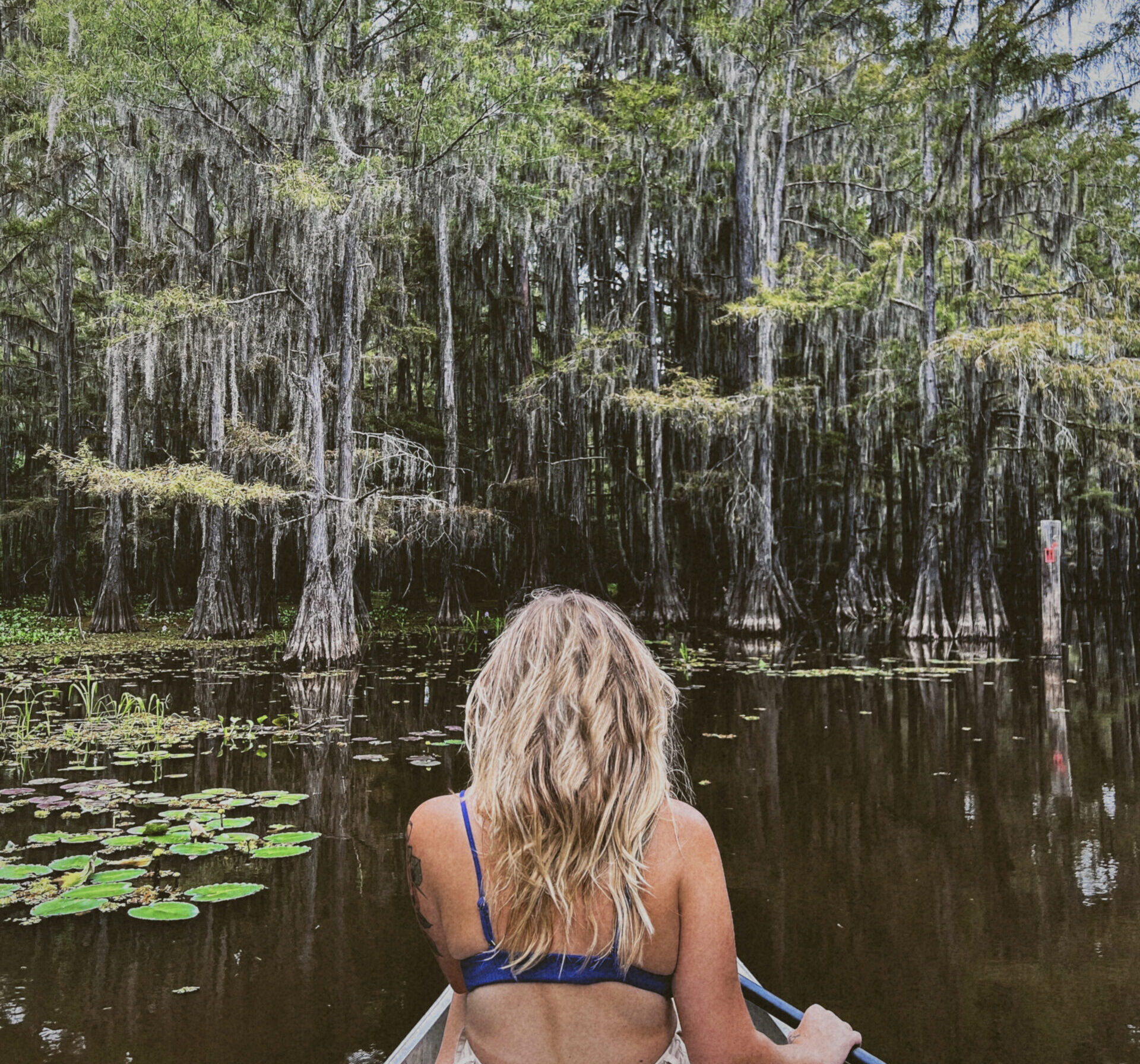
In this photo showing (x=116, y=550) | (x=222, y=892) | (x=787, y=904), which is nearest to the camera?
(x=222, y=892)

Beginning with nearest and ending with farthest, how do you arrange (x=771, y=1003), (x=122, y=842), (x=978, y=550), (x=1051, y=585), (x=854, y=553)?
1. (x=771, y=1003)
2. (x=122, y=842)
3. (x=1051, y=585)
4. (x=978, y=550)
5. (x=854, y=553)

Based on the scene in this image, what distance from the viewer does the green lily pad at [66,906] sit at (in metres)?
3.60

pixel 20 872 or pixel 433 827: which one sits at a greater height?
pixel 433 827

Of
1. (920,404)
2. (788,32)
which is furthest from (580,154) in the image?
(920,404)

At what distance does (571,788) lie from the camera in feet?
4.22

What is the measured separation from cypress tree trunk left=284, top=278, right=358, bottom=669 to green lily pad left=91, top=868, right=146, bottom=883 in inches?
326

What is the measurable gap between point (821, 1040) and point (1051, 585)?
12657mm

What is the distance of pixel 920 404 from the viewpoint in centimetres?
1695

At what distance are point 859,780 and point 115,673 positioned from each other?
8734mm

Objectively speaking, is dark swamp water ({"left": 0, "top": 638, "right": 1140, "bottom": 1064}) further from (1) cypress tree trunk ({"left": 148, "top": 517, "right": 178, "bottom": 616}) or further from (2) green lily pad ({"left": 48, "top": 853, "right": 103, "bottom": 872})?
(1) cypress tree trunk ({"left": 148, "top": 517, "right": 178, "bottom": 616})

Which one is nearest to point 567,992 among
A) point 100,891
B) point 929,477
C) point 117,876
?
point 100,891

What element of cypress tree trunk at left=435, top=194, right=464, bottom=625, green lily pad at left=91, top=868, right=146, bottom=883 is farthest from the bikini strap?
cypress tree trunk at left=435, top=194, right=464, bottom=625

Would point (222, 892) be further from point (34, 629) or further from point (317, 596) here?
point (34, 629)

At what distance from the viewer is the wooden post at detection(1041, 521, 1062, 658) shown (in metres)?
12.3
